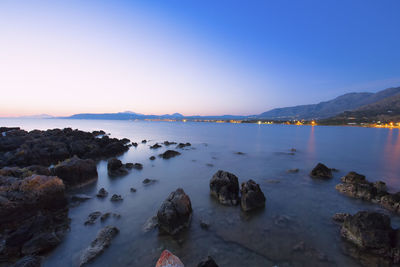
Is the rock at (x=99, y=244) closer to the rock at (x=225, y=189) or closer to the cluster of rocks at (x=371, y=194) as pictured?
the rock at (x=225, y=189)

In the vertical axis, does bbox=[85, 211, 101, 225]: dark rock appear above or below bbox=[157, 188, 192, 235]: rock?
below

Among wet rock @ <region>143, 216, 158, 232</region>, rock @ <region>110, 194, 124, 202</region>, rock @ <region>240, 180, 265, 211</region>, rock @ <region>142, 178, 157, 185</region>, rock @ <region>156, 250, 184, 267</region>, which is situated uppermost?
rock @ <region>156, 250, 184, 267</region>

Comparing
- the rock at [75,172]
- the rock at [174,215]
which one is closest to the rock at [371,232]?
the rock at [174,215]

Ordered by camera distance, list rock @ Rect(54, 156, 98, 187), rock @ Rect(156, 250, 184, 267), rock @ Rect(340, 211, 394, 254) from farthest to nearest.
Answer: rock @ Rect(54, 156, 98, 187), rock @ Rect(340, 211, 394, 254), rock @ Rect(156, 250, 184, 267)

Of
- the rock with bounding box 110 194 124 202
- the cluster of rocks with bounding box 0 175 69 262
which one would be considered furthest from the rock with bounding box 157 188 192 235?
the rock with bounding box 110 194 124 202

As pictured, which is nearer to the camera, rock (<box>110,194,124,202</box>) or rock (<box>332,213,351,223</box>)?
rock (<box>332,213,351,223</box>)

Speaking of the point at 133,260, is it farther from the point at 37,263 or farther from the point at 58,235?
the point at 58,235

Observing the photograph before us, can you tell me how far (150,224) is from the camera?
31.1ft

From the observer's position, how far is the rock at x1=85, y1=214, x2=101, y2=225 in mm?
9869

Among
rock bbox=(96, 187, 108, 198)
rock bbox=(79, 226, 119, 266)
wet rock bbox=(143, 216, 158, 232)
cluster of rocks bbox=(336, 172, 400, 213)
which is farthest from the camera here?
rock bbox=(96, 187, 108, 198)

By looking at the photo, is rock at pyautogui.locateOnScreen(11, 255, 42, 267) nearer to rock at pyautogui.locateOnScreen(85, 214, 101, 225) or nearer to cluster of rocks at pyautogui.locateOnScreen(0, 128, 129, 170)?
rock at pyautogui.locateOnScreen(85, 214, 101, 225)

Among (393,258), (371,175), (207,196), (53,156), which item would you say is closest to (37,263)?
(207,196)

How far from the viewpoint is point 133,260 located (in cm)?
726

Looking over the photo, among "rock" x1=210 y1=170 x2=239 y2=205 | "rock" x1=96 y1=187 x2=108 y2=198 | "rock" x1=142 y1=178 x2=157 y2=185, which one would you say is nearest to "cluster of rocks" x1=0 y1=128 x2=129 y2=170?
"rock" x1=96 y1=187 x2=108 y2=198
